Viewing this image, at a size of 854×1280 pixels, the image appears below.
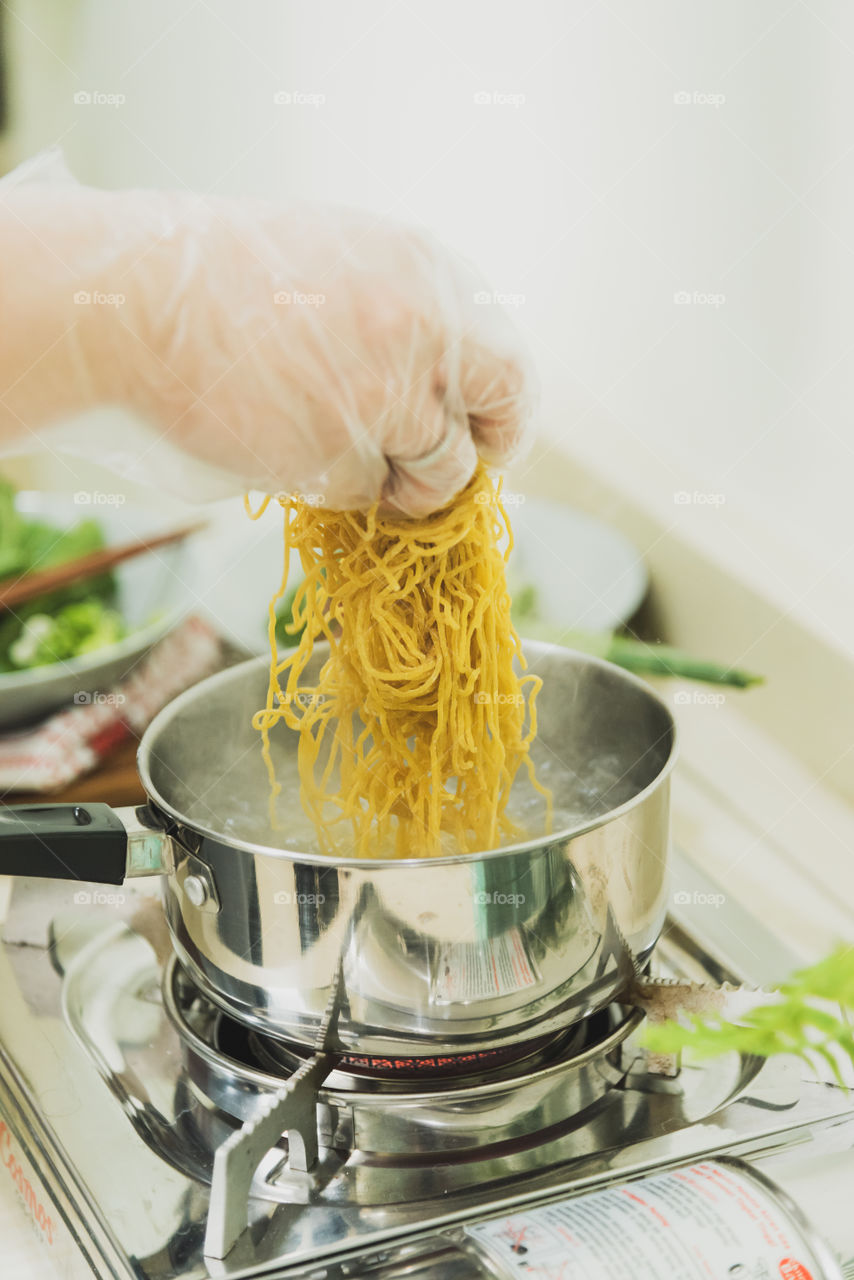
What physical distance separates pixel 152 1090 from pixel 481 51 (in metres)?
1.07

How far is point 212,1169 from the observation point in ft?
2.04

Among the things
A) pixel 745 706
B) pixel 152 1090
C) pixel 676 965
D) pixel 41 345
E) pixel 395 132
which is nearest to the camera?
pixel 41 345

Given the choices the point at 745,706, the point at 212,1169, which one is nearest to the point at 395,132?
the point at 745,706

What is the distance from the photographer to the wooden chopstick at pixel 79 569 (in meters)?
1.25

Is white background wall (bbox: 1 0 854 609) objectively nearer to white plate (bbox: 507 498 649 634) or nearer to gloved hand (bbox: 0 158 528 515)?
white plate (bbox: 507 498 649 634)

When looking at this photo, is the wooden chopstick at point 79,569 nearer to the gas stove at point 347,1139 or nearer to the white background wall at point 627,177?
the white background wall at point 627,177

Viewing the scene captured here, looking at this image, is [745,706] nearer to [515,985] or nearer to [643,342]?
[643,342]

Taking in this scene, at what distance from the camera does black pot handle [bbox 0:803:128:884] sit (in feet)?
2.03

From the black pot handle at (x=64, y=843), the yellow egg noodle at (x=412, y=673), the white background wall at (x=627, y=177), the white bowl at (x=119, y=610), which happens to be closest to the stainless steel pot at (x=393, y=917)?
the black pot handle at (x=64, y=843)

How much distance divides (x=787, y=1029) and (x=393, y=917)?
27 cm

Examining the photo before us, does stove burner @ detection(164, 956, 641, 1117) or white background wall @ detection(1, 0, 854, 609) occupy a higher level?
white background wall @ detection(1, 0, 854, 609)

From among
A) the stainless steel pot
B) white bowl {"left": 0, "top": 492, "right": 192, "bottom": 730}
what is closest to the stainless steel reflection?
the stainless steel pot

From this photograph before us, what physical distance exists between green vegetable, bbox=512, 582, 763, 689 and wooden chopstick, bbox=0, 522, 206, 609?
1.25 ft

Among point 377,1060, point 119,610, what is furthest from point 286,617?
point 377,1060
